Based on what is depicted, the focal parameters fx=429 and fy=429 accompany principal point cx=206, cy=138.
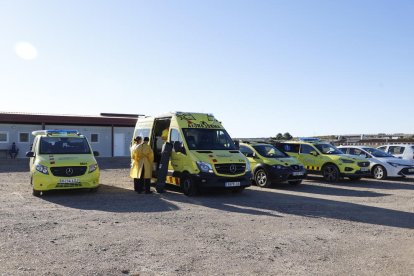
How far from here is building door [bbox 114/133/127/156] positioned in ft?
114

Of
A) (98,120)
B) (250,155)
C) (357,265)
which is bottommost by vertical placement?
(357,265)

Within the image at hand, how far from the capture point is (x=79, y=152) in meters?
13.4

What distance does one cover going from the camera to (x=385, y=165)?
18000mm

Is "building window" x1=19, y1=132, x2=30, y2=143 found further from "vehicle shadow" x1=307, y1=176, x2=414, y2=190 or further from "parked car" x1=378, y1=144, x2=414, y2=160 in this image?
"parked car" x1=378, y1=144, x2=414, y2=160

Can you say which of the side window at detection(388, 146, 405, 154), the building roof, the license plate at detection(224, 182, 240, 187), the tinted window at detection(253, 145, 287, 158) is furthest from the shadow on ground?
the building roof

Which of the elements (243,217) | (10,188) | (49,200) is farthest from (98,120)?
(243,217)

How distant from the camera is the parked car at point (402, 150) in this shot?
20389 mm

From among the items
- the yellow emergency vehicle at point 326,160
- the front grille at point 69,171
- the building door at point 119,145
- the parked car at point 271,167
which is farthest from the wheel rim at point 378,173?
the building door at point 119,145

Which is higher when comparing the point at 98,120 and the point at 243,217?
the point at 98,120

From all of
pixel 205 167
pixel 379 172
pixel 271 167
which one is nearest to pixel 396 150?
pixel 379 172

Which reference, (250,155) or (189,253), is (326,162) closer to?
(250,155)

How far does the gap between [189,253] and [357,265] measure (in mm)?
2350

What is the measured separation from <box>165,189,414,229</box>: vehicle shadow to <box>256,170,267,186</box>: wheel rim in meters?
1.84

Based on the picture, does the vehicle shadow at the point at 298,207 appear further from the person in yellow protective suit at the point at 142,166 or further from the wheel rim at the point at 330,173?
the wheel rim at the point at 330,173
